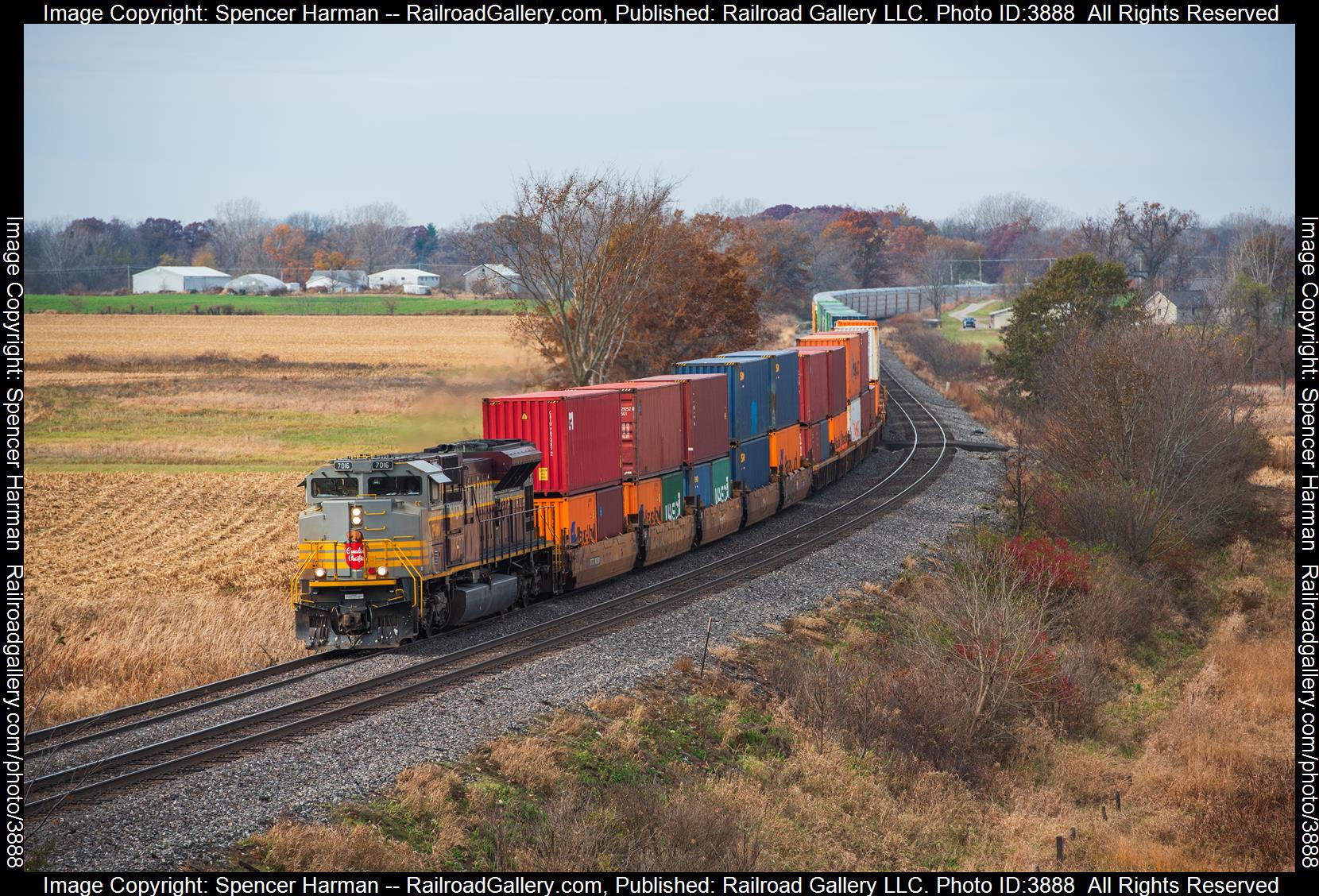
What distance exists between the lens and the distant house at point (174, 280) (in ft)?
478

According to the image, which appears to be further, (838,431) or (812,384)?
(838,431)

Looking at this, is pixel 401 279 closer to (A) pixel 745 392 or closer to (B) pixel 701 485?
(A) pixel 745 392

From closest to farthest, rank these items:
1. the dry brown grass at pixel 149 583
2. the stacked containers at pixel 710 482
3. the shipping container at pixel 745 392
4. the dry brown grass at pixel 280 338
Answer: the dry brown grass at pixel 149 583
the stacked containers at pixel 710 482
the shipping container at pixel 745 392
the dry brown grass at pixel 280 338

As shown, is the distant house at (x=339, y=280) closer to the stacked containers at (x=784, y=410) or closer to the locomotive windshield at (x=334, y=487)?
the stacked containers at (x=784, y=410)

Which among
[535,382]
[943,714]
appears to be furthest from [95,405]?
[943,714]

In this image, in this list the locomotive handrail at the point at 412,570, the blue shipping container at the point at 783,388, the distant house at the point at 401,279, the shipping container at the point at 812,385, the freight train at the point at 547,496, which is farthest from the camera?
the distant house at the point at 401,279

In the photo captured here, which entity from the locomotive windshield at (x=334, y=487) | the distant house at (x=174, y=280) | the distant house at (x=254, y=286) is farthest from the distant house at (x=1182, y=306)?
the distant house at (x=174, y=280)

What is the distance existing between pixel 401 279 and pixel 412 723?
525ft

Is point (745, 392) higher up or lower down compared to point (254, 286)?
lower down

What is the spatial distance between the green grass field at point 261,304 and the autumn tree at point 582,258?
5652cm

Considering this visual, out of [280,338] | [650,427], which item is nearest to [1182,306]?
[280,338]

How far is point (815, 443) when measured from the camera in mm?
42562

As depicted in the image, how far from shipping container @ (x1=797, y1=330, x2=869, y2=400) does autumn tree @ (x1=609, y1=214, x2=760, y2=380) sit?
566cm
